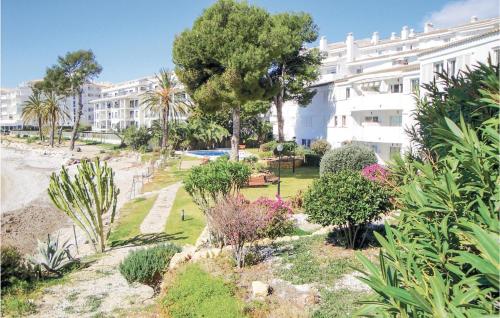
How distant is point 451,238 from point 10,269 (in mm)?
13295

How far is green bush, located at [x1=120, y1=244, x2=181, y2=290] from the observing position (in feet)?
39.8

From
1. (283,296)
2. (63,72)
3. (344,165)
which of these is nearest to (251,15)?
(344,165)

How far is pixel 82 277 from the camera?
1353cm

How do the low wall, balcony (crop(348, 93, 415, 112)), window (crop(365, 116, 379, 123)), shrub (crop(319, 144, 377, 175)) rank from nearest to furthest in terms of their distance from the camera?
1. shrub (crop(319, 144, 377, 175))
2. balcony (crop(348, 93, 415, 112))
3. window (crop(365, 116, 379, 123))
4. the low wall

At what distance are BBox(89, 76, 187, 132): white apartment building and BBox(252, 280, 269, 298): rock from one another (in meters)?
87.3

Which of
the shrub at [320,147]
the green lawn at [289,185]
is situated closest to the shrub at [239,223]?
the green lawn at [289,185]

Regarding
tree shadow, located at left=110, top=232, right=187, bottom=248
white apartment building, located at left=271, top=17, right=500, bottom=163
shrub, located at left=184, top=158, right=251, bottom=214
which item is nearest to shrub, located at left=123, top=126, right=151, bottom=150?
white apartment building, located at left=271, top=17, right=500, bottom=163

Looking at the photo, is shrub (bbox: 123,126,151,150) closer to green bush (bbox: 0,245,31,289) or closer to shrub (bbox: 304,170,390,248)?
green bush (bbox: 0,245,31,289)

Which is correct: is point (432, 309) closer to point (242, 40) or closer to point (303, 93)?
point (242, 40)

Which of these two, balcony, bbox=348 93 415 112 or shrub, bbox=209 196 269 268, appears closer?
shrub, bbox=209 196 269 268

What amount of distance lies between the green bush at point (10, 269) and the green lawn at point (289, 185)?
13824 mm

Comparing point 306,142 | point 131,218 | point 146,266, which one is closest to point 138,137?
point 306,142

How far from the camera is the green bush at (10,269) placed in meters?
12.4

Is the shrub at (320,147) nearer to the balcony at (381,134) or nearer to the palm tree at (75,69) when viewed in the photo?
the balcony at (381,134)
